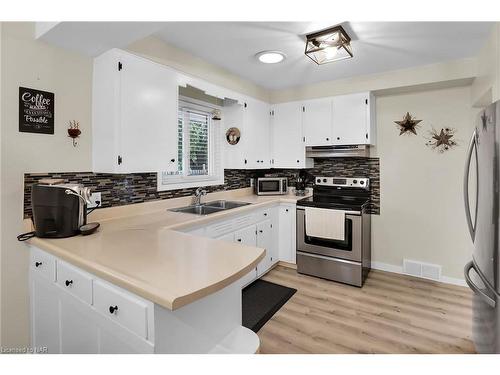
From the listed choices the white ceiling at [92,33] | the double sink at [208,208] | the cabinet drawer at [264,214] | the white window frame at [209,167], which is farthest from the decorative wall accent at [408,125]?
the white ceiling at [92,33]

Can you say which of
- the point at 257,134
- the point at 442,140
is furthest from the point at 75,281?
the point at 442,140

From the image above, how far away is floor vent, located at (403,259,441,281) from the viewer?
3082mm

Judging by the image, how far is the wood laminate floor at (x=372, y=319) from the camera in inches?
78.0

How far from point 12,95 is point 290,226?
2803 millimetres

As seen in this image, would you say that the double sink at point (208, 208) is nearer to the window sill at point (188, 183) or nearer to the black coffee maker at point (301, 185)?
the window sill at point (188, 183)

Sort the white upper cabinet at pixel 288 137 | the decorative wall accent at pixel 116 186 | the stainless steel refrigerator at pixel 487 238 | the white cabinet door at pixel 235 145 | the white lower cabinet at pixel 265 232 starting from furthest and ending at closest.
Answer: the white upper cabinet at pixel 288 137 < the white cabinet door at pixel 235 145 < the white lower cabinet at pixel 265 232 < the decorative wall accent at pixel 116 186 < the stainless steel refrigerator at pixel 487 238

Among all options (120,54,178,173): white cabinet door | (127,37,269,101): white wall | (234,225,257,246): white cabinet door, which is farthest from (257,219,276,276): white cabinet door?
(127,37,269,101): white wall

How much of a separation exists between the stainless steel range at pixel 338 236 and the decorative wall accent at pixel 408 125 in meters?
0.71

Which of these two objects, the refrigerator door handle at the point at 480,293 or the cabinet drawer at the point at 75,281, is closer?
the cabinet drawer at the point at 75,281

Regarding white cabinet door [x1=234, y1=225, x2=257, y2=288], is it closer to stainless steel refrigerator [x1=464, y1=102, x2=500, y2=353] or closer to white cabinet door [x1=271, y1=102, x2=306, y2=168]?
white cabinet door [x1=271, y1=102, x2=306, y2=168]

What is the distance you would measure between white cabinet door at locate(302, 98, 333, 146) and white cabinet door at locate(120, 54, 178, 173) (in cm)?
180

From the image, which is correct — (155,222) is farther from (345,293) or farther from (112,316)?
(345,293)

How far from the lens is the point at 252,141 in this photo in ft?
11.4
